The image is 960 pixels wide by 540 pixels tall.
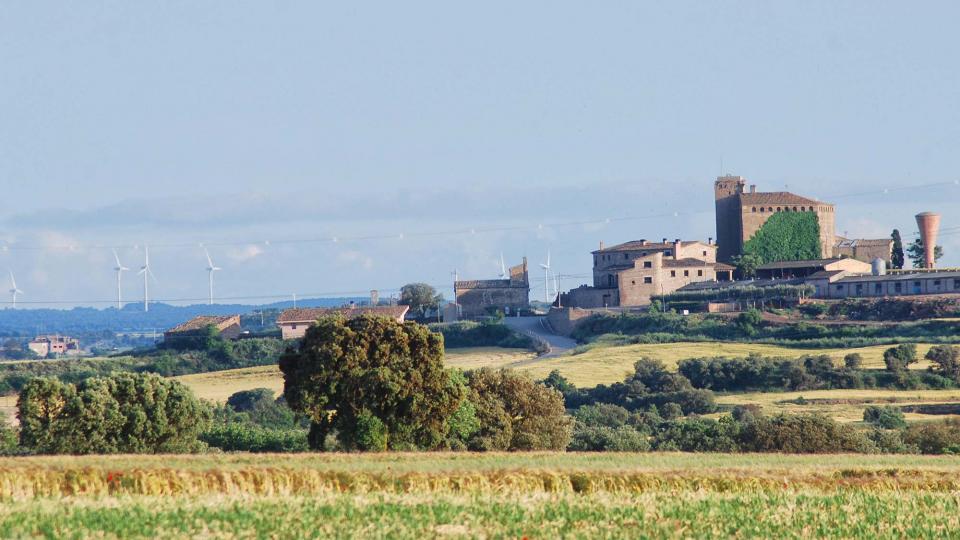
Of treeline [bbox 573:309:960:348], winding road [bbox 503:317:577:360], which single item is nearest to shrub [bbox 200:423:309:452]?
winding road [bbox 503:317:577:360]

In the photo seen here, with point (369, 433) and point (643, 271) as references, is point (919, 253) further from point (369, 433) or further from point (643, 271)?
point (369, 433)

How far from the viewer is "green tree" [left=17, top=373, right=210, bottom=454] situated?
44.5 meters

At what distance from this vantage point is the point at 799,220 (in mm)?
117125

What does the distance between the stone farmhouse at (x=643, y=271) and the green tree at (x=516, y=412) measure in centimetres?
5909

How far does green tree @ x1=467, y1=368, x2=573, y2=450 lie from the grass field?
536 inches

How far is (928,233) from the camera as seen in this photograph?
379 feet

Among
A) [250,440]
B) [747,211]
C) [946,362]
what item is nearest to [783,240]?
[747,211]

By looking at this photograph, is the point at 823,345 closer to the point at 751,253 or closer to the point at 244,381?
the point at 751,253

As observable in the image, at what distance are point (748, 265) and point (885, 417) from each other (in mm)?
53036

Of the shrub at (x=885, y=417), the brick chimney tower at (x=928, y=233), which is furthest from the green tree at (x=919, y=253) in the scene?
the shrub at (x=885, y=417)

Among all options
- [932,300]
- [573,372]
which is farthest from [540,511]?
[932,300]

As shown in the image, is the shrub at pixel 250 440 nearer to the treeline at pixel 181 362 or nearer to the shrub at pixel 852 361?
the shrub at pixel 852 361

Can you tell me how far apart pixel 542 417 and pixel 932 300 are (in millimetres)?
55693

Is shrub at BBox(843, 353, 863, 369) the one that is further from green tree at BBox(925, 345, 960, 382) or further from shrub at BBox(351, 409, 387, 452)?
shrub at BBox(351, 409, 387, 452)
